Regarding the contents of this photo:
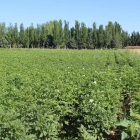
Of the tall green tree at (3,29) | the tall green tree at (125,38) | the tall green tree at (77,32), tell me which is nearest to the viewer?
the tall green tree at (3,29)

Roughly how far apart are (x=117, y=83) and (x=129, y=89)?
0.49 metres

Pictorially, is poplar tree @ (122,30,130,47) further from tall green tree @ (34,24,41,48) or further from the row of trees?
tall green tree @ (34,24,41,48)

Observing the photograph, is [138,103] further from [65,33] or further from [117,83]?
[65,33]

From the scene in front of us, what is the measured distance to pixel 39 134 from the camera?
8.54 feet

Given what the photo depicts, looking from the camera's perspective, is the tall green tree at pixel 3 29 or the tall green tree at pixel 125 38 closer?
the tall green tree at pixel 3 29

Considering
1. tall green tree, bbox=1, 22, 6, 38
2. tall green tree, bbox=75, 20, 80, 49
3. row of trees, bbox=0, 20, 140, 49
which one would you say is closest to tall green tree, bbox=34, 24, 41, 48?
row of trees, bbox=0, 20, 140, 49

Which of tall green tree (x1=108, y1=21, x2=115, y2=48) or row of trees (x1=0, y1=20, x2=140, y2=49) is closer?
row of trees (x1=0, y1=20, x2=140, y2=49)

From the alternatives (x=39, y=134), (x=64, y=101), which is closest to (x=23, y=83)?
(x=64, y=101)

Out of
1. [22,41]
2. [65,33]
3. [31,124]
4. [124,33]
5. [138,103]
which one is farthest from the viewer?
[124,33]

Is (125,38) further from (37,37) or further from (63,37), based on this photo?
(37,37)

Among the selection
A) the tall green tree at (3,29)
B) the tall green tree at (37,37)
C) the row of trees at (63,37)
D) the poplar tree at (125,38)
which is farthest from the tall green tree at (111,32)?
the tall green tree at (3,29)

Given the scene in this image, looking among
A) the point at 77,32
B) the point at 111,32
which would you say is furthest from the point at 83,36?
the point at 111,32

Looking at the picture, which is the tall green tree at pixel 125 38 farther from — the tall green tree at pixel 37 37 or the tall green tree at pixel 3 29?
the tall green tree at pixel 3 29

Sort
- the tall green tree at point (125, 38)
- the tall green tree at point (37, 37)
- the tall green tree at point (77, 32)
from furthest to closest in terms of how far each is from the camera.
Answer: the tall green tree at point (125, 38)
the tall green tree at point (77, 32)
the tall green tree at point (37, 37)
